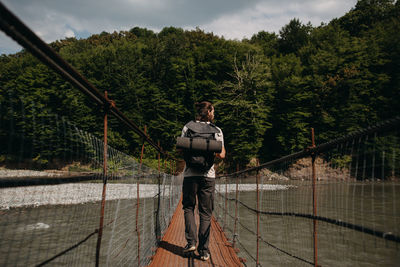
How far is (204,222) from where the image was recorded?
2.15 metres

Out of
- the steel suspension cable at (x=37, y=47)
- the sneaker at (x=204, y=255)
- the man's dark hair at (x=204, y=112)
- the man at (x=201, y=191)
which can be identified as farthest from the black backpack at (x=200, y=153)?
the steel suspension cable at (x=37, y=47)

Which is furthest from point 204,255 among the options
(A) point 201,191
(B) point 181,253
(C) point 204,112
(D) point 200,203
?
(C) point 204,112

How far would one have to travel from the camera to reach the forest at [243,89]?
2288 centimetres

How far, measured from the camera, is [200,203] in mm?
2215

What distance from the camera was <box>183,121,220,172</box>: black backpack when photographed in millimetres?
2031

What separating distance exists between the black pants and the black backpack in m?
0.14

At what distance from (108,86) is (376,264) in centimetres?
2958

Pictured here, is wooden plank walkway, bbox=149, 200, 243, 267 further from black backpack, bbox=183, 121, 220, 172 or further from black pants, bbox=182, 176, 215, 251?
black backpack, bbox=183, 121, 220, 172

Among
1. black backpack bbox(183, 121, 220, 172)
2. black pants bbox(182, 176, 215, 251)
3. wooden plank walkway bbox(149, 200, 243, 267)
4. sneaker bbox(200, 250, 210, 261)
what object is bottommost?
wooden plank walkway bbox(149, 200, 243, 267)

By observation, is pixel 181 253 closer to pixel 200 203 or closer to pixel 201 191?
pixel 200 203

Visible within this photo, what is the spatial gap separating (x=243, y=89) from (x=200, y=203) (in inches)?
894

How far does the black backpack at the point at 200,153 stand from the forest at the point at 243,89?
20.6 m

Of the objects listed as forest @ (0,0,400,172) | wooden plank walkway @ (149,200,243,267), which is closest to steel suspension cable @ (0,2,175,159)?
wooden plank walkway @ (149,200,243,267)

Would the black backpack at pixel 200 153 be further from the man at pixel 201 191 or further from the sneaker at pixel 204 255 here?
the sneaker at pixel 204 255
